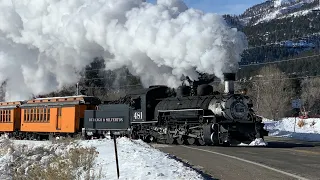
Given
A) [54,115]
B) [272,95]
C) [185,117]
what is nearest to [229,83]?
[185,117]

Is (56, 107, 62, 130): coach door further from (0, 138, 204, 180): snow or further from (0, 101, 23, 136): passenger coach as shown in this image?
(0, 138, 204, 180): snow

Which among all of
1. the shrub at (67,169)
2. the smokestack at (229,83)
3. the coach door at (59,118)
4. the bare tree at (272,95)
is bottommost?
the shrub at (67,169)

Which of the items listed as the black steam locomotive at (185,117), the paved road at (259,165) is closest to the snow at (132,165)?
the paved road at (259,165)

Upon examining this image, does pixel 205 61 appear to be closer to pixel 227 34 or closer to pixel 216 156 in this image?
pixel 227 34

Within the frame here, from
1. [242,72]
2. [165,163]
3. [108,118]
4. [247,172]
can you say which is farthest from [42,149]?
[242,72]

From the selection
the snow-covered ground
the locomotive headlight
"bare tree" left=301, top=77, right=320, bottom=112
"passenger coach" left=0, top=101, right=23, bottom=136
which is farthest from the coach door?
"bare tree" left=301, top=77, right=320, bottom=112

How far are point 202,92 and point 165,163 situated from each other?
1052 cm

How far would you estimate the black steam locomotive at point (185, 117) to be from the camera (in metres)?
19.7

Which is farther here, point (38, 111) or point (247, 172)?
point (38, 111)

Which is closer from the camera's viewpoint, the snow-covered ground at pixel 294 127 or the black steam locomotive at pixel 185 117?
the black steam locomotive at pixel 185 117

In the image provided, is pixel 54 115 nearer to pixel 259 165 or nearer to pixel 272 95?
pixel 259 165

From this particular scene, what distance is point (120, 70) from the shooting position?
94.4 ft

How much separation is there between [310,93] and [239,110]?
2245 inches

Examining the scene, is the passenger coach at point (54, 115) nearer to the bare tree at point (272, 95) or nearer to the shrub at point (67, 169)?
the shrub at point (67, 169)
